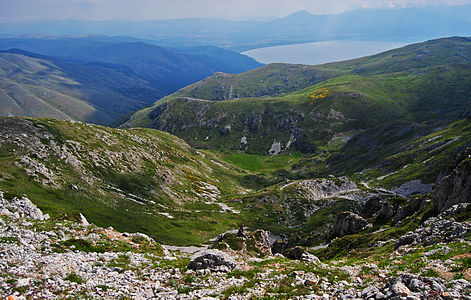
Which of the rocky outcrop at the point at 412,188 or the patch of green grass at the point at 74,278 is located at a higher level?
the patch of green grass at the point at 74,278

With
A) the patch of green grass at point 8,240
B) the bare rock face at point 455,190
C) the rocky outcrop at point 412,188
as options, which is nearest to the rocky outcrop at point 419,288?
the patch of green grass at point 8,240

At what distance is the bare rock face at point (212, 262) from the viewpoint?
79.8 feet

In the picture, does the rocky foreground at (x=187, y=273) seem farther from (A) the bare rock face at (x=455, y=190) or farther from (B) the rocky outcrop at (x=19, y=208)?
(A) the bare rock face at (x=455, y=190)

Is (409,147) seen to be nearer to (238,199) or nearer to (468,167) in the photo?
(238,199)

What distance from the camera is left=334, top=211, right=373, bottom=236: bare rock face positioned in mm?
68562

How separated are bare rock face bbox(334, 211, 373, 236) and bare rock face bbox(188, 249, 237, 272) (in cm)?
5206

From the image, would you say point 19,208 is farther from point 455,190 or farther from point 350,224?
point 350,224

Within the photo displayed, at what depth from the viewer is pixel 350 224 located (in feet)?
A: 233

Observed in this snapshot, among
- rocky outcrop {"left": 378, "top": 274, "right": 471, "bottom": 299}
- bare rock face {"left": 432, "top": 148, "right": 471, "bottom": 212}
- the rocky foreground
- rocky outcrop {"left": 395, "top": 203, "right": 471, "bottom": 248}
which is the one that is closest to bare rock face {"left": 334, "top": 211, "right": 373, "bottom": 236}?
bare rock face {"left": 432, "top": 148, "right": 471, "bottom": 212}

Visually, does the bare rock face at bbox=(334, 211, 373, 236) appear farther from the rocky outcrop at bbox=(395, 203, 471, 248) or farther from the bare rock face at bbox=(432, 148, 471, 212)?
the rocky outcrop at bbox=(395, 203, 471, 248)

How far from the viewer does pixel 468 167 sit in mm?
46188

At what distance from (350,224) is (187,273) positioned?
59.2 metres

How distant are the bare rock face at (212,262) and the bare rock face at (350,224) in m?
52.1

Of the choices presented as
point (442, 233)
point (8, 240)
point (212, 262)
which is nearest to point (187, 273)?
point (212, 262)
